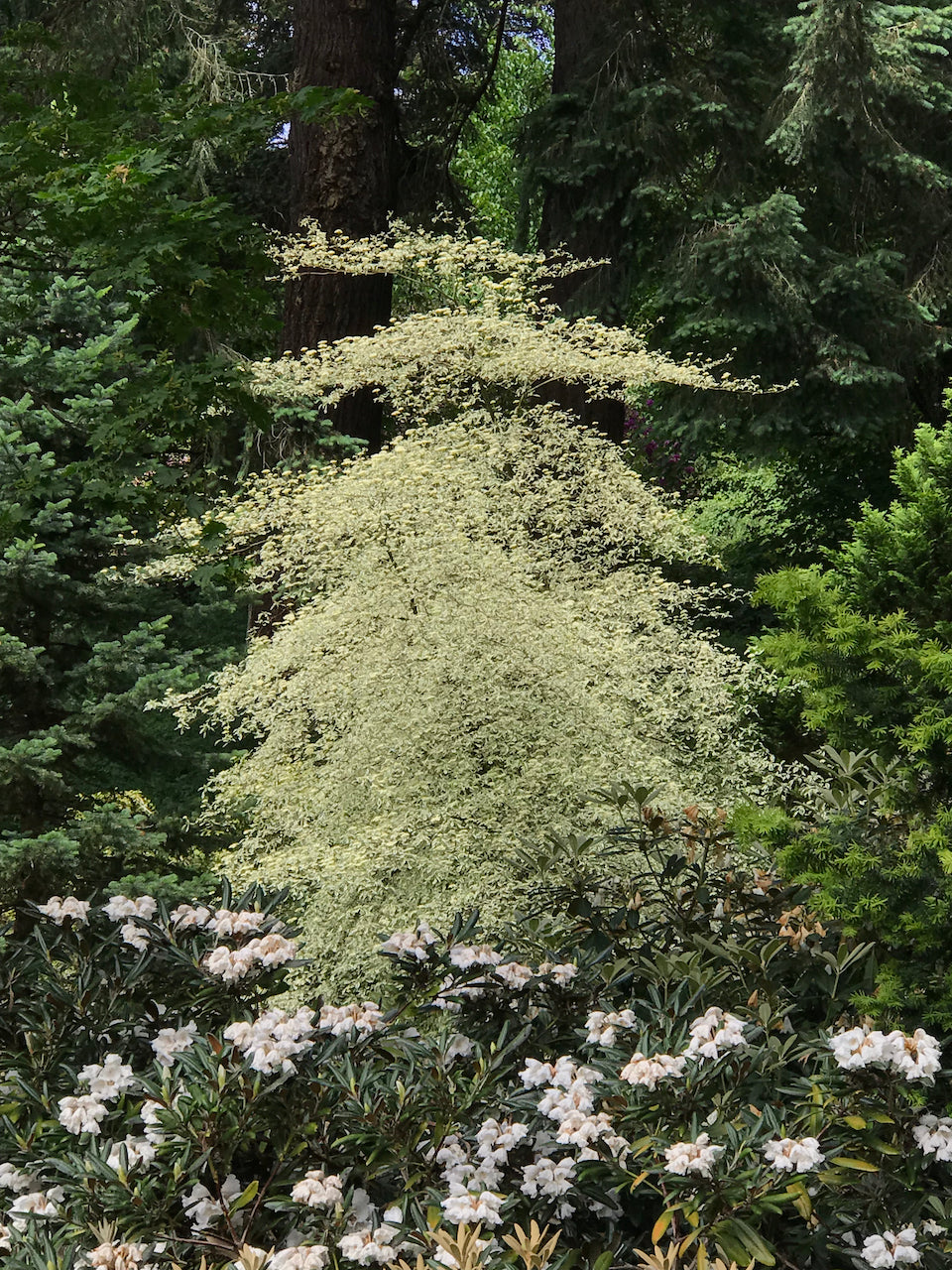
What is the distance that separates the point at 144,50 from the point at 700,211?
4.15 m

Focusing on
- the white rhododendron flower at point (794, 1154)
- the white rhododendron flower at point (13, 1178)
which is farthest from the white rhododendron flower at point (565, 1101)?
the white rhododendron flower at point (13, 1178)

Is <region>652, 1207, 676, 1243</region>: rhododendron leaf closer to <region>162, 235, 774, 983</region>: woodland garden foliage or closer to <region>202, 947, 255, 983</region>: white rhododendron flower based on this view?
<region>202, 947, 255, 983</region>: white rhododendron flower

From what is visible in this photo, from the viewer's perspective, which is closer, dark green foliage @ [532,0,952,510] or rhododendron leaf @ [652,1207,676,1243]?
rhododendron leaf @ [652,1207,676,1243]

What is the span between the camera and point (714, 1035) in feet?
8.73

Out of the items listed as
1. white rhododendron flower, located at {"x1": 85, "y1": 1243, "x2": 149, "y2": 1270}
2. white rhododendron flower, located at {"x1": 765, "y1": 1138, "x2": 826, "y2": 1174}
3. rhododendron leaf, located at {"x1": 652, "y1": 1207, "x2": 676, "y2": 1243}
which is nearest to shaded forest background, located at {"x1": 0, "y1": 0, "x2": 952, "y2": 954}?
white rhododendron flower, located at {"x1": 765, "y1": 1138, "x2": 826, "y2": 1174}

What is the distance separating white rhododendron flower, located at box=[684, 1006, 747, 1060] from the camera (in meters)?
2.58

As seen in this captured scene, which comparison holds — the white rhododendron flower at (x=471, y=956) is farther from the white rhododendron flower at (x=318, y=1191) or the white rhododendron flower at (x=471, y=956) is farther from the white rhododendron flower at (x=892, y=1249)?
the white rhododendron flower at (x=892, y=1249)

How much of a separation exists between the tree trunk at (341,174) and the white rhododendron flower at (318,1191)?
5.29 meters

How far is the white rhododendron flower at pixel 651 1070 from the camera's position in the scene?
2525mm

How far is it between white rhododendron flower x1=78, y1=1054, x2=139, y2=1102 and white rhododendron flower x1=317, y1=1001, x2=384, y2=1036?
0.45 m

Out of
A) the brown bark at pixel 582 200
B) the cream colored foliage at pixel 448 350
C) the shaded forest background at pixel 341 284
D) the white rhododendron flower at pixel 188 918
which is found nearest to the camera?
the white rhododendron flower at pixel 188 918

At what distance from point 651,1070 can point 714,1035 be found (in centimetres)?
20

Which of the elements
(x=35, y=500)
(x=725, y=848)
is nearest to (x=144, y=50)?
(x=35, y=500)

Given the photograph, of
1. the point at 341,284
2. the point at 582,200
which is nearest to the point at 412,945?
the point at 341,284
